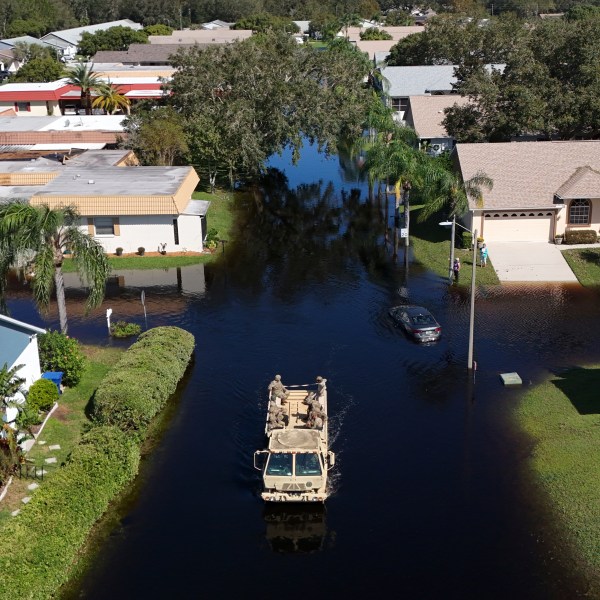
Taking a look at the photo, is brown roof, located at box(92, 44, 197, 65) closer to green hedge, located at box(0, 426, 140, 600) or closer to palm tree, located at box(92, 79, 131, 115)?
palm tree, located at box(92, 79, 131, 115)

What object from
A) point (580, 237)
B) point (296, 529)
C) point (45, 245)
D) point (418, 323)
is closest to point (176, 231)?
point (45, 245)

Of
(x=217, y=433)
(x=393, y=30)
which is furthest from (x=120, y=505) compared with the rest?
(x=393, y=30)

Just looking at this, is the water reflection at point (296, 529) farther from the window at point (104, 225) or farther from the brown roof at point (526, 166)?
the window at point (104, 225)

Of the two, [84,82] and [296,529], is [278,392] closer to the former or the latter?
[296,529]

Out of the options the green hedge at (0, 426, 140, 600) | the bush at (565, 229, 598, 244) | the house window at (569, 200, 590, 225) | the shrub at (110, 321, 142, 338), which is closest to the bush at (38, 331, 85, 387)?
the shrub at (110, 321, 142, 338)

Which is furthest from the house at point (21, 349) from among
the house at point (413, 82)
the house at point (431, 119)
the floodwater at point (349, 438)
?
the house at point (413, 82)

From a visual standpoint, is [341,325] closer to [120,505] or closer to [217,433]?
[217,433]
